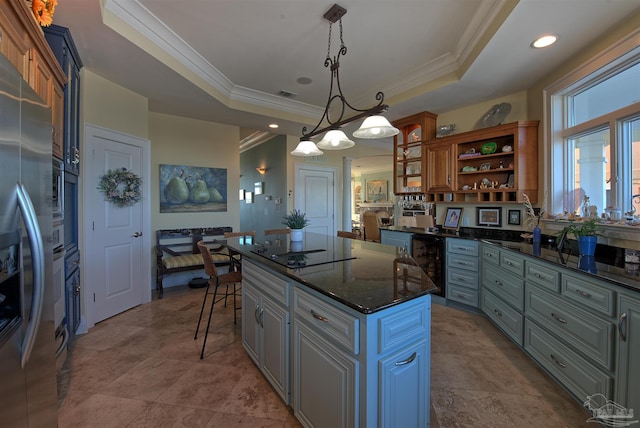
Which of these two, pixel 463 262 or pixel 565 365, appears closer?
pixel 565 365

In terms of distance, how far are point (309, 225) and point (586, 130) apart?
4221 millimetres

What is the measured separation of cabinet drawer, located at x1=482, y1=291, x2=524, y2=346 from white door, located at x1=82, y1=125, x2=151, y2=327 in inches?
158

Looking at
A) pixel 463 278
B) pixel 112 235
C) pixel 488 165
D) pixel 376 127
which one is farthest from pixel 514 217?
pixel 112 235

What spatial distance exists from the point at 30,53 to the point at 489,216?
14.3 ft

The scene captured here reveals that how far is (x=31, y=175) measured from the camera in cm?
105

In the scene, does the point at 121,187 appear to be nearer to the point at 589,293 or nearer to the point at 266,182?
the point at 266,182

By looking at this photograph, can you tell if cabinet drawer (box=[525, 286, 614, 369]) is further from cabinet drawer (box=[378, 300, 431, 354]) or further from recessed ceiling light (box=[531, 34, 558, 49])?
recessed ceiling light (box=[531, 34, 558, 49])

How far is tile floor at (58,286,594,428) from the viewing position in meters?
1.70

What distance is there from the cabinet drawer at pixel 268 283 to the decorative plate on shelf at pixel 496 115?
328cm

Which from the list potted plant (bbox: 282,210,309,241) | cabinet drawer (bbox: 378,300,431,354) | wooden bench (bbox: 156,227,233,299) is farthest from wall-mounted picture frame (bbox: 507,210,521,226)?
wooden bench (bbox: 156,227,233,299)

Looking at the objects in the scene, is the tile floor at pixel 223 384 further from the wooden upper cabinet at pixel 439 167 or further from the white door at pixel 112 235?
the wooden upper cabinet at pixel 439 167

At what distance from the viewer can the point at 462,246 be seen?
324cm

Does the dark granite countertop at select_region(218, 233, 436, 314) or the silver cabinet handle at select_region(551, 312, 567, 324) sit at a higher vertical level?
the dark granite countertop at select_region(218, 233, 436, 314)

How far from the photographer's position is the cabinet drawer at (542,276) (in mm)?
1953
